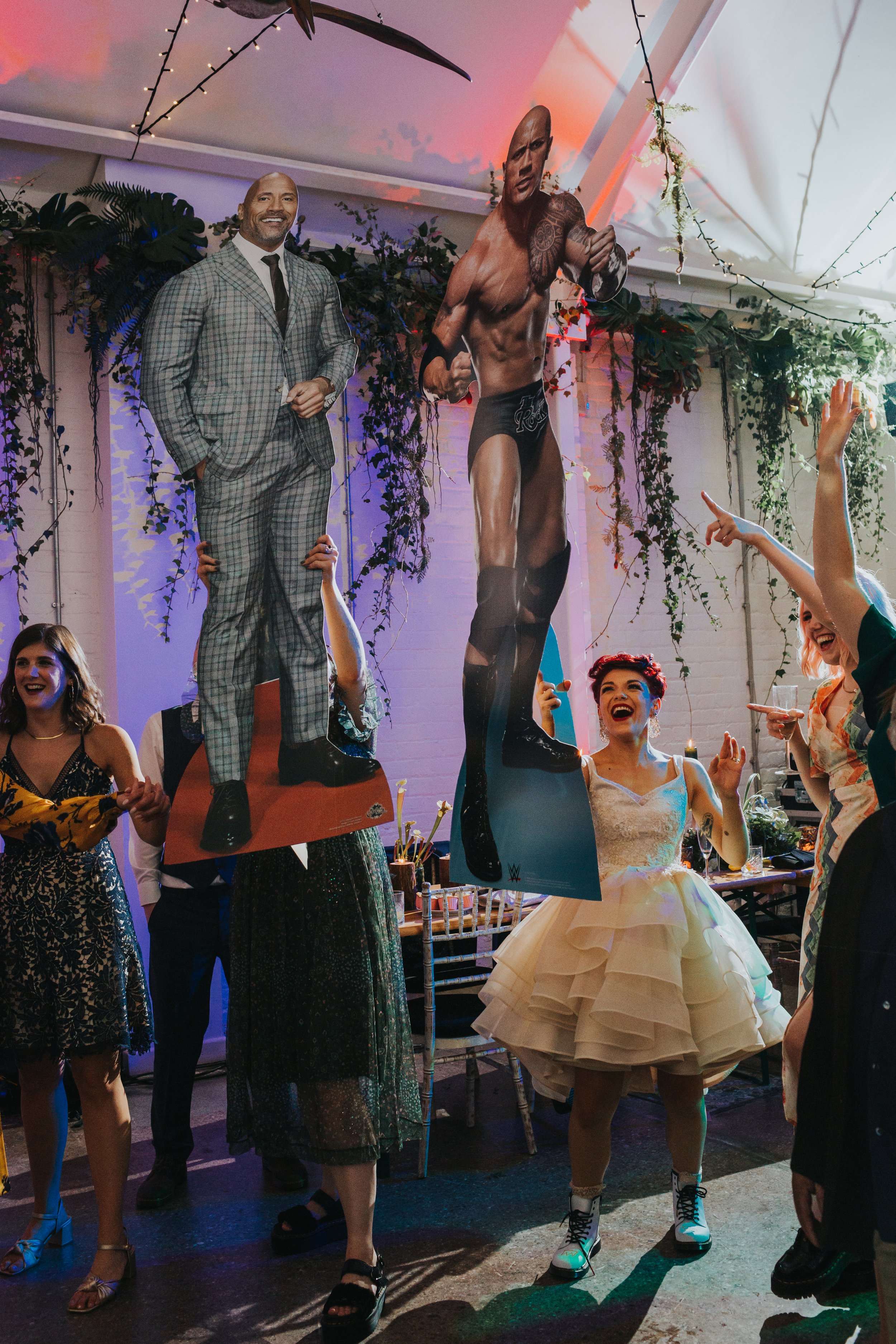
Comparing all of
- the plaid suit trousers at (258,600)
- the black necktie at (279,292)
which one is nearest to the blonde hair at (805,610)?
the plaid suit trousers at (258,600)

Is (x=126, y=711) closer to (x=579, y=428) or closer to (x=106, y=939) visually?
(x=106, y=939)

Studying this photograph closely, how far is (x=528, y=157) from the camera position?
2725mm

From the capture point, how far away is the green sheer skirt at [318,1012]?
237 centimetres

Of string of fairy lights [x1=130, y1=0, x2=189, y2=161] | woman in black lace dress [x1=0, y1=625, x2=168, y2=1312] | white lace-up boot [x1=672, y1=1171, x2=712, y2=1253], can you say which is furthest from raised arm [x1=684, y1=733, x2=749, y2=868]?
string of fairy lights [x1=130, y1=0, x2=189, y2=161]

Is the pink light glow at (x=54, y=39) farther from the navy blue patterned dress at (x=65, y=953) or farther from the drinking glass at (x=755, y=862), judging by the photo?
the drinking glass at (x=755, y=862)

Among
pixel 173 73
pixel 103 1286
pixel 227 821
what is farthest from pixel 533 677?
pixel 173 73

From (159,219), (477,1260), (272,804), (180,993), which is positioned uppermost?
(159,219)

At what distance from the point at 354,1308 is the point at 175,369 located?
2.19 m

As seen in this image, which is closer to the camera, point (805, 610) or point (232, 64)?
point (805, 610)

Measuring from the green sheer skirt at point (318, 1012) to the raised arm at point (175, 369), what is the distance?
1.00 meters

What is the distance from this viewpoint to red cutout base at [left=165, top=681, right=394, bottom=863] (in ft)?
7.84

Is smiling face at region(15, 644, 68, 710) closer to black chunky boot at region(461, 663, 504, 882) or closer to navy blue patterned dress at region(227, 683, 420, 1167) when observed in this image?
navy blue patterned dress at region(227, 683, 420, 1167)

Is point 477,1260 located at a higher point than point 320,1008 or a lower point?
lower

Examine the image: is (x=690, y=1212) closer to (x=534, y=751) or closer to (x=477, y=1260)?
(x=477, y=1260)
